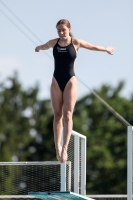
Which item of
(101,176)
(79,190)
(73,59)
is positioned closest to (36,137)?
(101,176)

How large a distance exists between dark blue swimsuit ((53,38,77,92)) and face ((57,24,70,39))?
14cm

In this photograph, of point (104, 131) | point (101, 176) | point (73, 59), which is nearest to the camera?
point (73, 59)

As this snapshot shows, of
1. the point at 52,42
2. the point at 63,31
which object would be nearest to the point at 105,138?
the point at 52,42

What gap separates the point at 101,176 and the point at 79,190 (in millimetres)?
34862

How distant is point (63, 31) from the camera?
37.4 ft

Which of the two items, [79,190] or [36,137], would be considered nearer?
[79,190]

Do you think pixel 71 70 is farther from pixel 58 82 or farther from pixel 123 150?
pixel 123 150

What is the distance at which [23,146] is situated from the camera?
4991cm

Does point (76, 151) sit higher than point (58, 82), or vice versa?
point (58, 82)

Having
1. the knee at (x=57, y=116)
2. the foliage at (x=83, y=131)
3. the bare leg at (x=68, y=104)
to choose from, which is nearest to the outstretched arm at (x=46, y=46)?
the bare leg at (x=68, y=104)

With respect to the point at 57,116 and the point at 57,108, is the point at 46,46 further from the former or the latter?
the point at 57,116

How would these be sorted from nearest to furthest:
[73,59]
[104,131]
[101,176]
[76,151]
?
1. [73,59]
2. [76,151]
3. [101,176]
4. [104,131]

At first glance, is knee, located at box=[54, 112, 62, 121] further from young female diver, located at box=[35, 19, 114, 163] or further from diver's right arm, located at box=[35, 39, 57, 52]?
diver's right arm, located at box=[35, 39, 57, 52]

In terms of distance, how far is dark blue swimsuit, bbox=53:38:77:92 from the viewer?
11.4 metres
